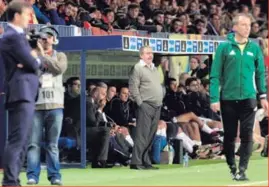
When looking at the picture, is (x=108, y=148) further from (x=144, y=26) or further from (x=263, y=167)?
(x=144, y=26)

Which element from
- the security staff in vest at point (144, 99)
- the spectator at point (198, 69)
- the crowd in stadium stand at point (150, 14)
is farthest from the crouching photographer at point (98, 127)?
the spectator at point (198, 69)

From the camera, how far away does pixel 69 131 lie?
1614 centimetres

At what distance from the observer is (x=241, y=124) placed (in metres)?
12.4

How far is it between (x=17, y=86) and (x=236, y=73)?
3194 mm

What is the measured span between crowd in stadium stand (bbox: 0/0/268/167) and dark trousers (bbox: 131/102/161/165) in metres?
0.62

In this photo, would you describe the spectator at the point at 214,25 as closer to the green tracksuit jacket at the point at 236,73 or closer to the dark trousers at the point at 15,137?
the green tracksuit jacket at the point at 236,73

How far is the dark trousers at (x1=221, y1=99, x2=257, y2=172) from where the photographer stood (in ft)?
40.4

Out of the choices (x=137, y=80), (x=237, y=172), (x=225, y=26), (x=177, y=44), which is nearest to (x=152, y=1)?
(x=225, y=26)

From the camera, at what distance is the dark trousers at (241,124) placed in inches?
485

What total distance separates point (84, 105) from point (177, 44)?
209 cm

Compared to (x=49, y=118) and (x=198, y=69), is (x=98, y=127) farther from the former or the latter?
(x=198, y=69)

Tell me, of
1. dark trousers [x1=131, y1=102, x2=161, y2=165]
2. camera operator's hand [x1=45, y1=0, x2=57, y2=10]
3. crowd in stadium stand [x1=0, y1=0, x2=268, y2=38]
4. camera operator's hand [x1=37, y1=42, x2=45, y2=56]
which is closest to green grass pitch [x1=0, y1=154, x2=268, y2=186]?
dark trousers [x1=131, y1=102, x2=161, y2=165]

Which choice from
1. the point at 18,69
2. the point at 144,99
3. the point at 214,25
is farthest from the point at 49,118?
the point at 214,25

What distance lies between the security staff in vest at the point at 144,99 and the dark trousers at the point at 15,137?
4975mm
